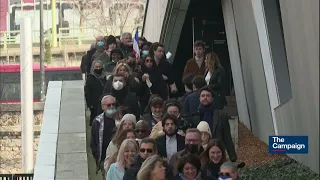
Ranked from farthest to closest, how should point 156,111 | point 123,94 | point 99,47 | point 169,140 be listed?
1. point 99,47
2. point 123,94
3. point 156,111
4. point 169,140

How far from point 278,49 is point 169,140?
18.5 ft

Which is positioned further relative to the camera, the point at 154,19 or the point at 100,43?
the point at 154,19

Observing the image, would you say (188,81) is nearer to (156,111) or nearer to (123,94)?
(123,94)

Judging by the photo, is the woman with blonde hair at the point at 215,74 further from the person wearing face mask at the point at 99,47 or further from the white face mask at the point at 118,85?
the person wearing face mask at the point at 99,47

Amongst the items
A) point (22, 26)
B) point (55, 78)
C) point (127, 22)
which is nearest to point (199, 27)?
point (22, 26)

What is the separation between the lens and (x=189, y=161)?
32.4ft

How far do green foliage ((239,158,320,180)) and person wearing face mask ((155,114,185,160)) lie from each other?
1.96 meters

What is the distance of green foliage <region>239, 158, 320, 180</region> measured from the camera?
43.6ft

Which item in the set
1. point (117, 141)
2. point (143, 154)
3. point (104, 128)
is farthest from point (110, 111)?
point (143, 154)

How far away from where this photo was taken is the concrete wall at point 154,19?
1034 inches

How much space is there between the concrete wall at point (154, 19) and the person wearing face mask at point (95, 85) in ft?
22.0

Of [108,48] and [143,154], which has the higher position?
[108,48]

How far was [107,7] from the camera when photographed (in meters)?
69.3

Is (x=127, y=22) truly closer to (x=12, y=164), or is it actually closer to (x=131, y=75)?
(x=12, y=164)
